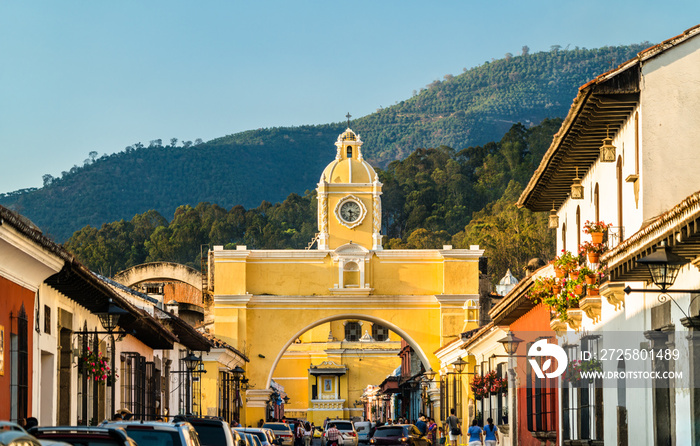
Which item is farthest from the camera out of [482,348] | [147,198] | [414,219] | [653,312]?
[147,198]

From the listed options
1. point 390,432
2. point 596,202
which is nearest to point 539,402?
point 390,432

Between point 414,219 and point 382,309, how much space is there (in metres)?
65.2

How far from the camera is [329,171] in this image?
55.0 metres

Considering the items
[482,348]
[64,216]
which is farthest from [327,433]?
[64,216]

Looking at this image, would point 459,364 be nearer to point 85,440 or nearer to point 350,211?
point 350,211

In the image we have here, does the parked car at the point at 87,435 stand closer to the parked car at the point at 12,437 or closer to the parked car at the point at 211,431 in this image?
the parked car at the point at 12,437

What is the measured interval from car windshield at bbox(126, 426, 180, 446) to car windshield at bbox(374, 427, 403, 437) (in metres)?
22.7

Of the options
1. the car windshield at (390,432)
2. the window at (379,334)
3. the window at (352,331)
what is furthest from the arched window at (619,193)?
the window at (352,331)

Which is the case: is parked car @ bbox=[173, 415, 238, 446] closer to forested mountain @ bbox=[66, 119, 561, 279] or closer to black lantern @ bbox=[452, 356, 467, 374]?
black lantern @ bbox=[452, 356, 467, 374]

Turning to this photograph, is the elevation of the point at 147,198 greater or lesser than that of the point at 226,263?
greater

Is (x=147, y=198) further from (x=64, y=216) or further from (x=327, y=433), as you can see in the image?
(x=327, y=433)

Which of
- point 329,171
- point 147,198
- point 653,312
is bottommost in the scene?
point 653,312

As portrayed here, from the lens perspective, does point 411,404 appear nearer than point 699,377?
No

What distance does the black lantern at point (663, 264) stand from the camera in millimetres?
11383
